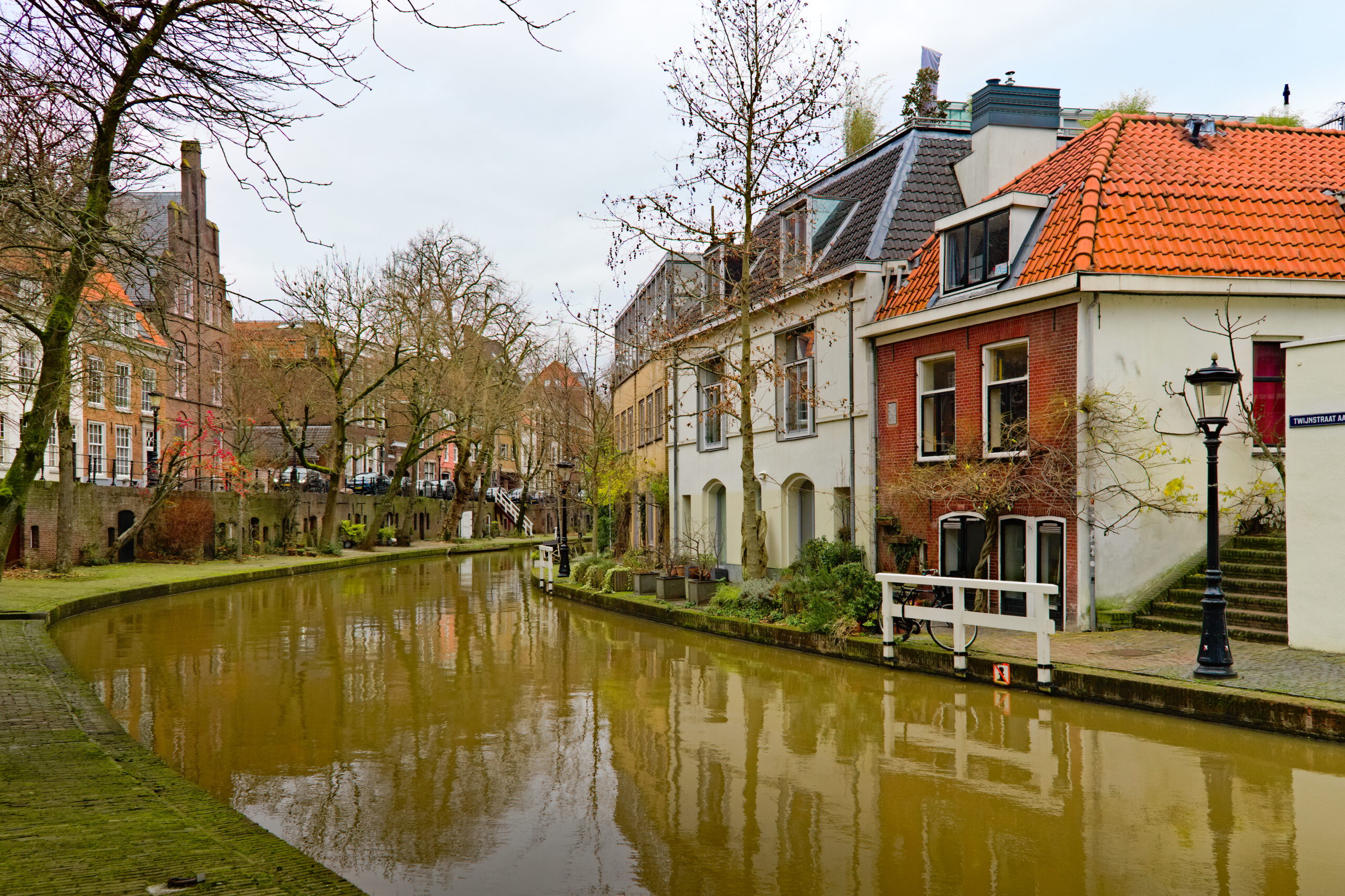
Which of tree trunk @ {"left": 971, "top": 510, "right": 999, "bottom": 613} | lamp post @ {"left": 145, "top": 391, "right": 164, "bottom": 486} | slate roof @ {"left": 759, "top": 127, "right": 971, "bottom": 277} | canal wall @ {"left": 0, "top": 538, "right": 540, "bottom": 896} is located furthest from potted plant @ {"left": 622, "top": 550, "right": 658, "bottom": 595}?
lamp post @ {"left": 145, "top": 391, "right": 164, "bottom": 486}

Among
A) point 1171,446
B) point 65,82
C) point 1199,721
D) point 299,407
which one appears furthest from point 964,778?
point 299,407

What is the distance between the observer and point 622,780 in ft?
25.4

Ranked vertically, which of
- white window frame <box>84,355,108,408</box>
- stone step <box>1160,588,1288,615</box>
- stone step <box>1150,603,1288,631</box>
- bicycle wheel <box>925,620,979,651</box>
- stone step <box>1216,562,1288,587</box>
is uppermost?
white window frame <box>84,355,108,408</box>

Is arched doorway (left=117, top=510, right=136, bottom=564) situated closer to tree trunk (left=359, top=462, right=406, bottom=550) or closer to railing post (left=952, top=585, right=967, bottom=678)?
tree trunk (left=359, top=462, right=406, bottom=550)

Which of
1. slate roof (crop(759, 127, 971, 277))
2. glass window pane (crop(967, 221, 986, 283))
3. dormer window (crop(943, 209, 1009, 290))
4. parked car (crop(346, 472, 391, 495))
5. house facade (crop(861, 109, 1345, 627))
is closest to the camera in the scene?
house facade (crop(861, 109, 1345, 627))

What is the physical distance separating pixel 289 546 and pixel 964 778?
38.8 m

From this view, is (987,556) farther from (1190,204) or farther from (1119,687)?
(1190,204)

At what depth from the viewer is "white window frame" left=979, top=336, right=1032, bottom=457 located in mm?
15938

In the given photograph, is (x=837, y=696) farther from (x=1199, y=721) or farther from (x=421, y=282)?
(x=421, y=282)

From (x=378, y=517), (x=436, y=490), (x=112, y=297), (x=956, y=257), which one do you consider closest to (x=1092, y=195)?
(x=956, y=257)

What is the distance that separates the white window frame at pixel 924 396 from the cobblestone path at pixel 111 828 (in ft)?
41.4

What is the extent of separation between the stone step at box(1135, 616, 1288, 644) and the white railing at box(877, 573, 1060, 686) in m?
2.42

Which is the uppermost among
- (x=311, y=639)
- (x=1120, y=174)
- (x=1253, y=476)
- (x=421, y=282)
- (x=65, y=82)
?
(x=421, y=282)

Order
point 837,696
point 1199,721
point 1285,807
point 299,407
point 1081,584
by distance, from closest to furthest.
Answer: point 1285,807 → point 1199,721 → point 837,696 → point 1081,584 → point 299,407
